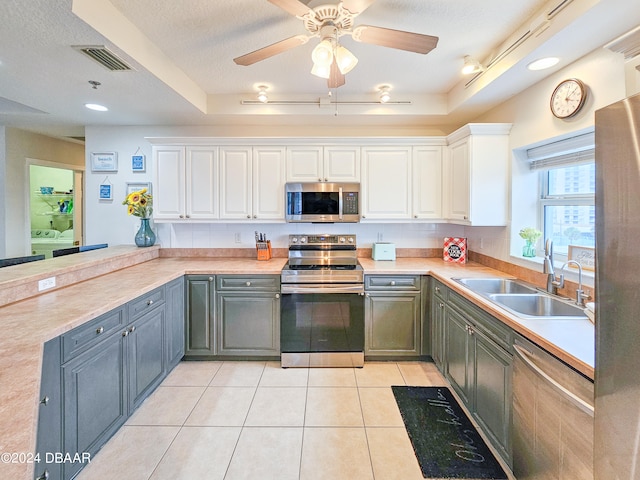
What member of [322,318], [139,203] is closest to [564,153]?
[322,318]

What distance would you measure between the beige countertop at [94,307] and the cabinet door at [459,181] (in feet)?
1.74

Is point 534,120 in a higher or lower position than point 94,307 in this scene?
higher

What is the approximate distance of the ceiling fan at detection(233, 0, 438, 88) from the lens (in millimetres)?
1521

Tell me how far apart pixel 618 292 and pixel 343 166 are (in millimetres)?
2570

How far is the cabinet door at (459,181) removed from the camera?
2879 mm

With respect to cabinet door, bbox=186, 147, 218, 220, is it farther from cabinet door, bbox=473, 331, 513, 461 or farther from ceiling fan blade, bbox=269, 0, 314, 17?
cabinet door, bbox=473, 331, 513, 461

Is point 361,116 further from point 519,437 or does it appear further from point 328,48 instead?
point 519,437

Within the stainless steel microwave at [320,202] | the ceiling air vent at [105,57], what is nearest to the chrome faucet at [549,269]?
the stainless steel microwave at [320,202]

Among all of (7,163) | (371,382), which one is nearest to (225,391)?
(371,382)

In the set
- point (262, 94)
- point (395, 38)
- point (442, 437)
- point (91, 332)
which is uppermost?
point (262, 94)

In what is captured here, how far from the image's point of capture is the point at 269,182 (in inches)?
128

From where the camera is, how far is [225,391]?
251 cm

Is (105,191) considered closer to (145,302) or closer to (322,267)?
(145,302)

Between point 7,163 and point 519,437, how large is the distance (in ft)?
18.7
